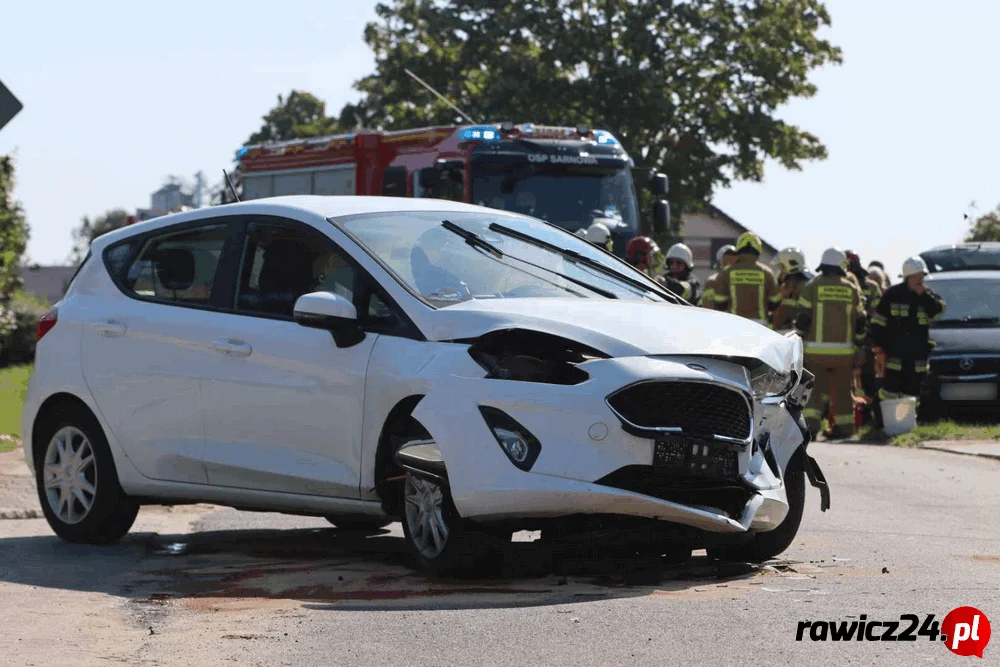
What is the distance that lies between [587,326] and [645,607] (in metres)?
1.22

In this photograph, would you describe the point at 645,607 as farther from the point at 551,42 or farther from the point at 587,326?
the point at 551,42

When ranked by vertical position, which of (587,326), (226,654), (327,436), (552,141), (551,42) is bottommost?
(226,654)

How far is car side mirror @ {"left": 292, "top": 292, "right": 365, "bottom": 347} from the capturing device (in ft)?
26.3

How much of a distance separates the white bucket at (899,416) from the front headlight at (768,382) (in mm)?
10313

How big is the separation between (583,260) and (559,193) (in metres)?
12.8

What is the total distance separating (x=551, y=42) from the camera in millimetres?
48750

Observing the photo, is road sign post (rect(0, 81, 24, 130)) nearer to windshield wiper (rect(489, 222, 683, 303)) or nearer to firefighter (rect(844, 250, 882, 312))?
windshield wiper (rect(489, 222, 683, 303))

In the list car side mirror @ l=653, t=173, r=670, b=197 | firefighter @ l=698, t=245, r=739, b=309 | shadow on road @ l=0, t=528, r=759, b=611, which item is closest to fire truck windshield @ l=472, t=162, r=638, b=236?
car side mirror @ l=653, t=173, r=670, b=197

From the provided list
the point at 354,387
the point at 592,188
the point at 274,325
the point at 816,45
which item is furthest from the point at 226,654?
the point at 816,45

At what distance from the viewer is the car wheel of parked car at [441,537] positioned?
25.0ft

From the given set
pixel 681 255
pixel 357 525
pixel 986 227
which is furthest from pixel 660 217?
pixel 986 227

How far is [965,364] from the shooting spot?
19422 mm
